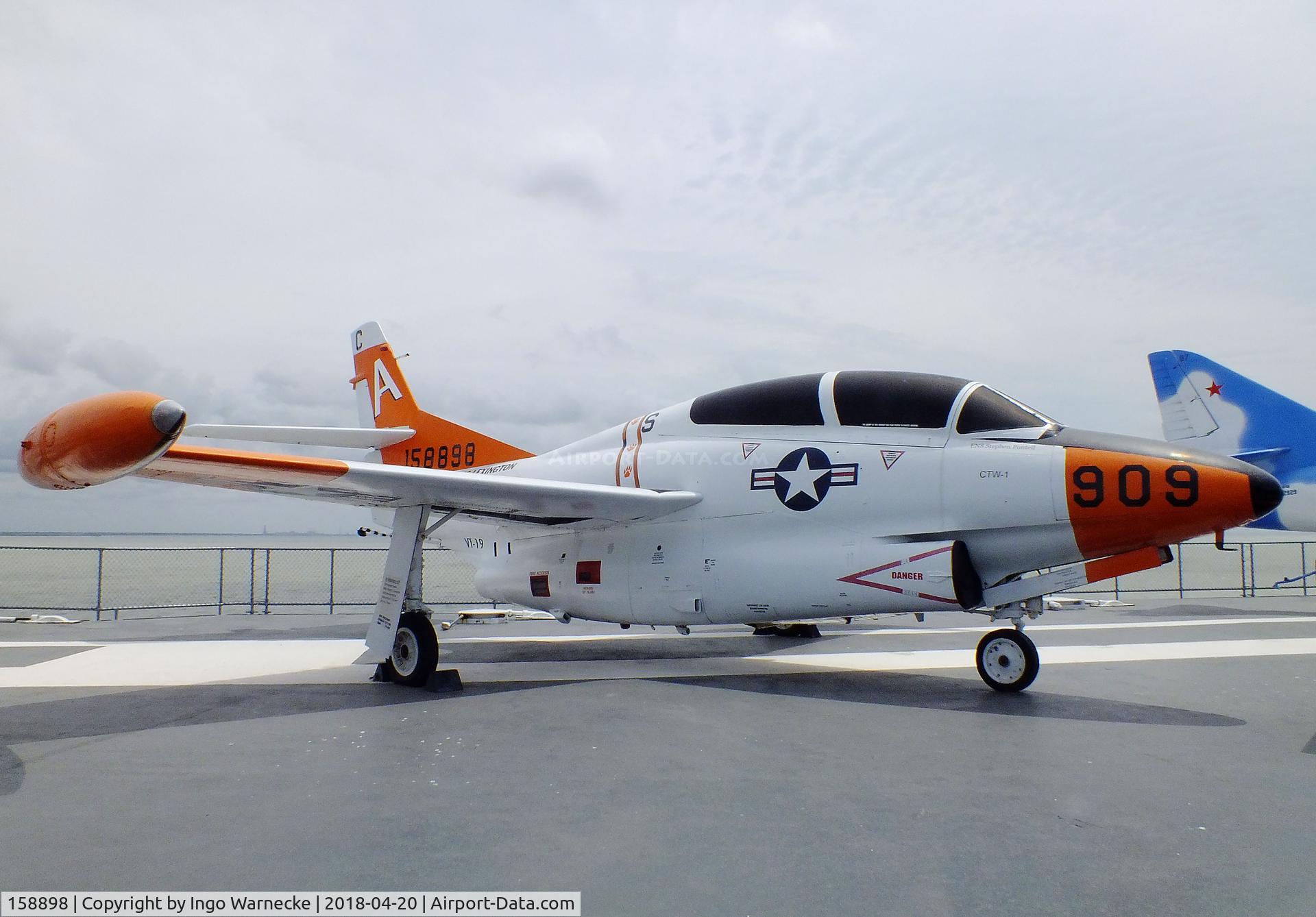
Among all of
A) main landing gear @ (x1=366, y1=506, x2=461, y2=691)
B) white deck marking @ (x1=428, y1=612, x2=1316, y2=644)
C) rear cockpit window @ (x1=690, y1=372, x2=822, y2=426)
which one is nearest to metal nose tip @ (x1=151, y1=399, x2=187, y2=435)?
main landing gear @ (x1=366, y1=506, x2=461, y2=691)

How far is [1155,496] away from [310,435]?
36.4 ft

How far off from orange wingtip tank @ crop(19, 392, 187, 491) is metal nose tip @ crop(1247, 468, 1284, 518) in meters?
7.35

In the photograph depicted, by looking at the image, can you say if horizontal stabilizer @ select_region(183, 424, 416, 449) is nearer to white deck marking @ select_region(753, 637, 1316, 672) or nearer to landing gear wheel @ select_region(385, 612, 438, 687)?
landing gear wheel @ select_region(385, 612, 438, 687)

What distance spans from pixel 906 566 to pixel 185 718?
20.0ft

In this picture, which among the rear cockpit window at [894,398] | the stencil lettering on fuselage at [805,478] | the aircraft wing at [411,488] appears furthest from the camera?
the stencil lettering on fuselage at [805,478]

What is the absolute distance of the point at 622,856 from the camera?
3.33 meters

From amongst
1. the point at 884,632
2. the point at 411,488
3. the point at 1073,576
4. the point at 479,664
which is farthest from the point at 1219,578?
the point at 411,488

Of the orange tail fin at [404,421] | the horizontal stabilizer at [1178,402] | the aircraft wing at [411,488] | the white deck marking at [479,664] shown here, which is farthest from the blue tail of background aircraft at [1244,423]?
the orange tail fin at [404,421]

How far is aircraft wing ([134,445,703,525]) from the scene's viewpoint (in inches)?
262

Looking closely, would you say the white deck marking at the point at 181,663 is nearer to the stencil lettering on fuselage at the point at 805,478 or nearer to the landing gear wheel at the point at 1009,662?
the stencil lettering on fuselage at the point at 805,478

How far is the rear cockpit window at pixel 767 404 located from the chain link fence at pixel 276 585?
4059 millimetres

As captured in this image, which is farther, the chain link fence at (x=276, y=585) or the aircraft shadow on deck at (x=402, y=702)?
the chain link fence at (x=276, y=585)

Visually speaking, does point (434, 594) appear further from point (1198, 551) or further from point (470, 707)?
point (1198, 551)

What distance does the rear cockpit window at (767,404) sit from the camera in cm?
781
